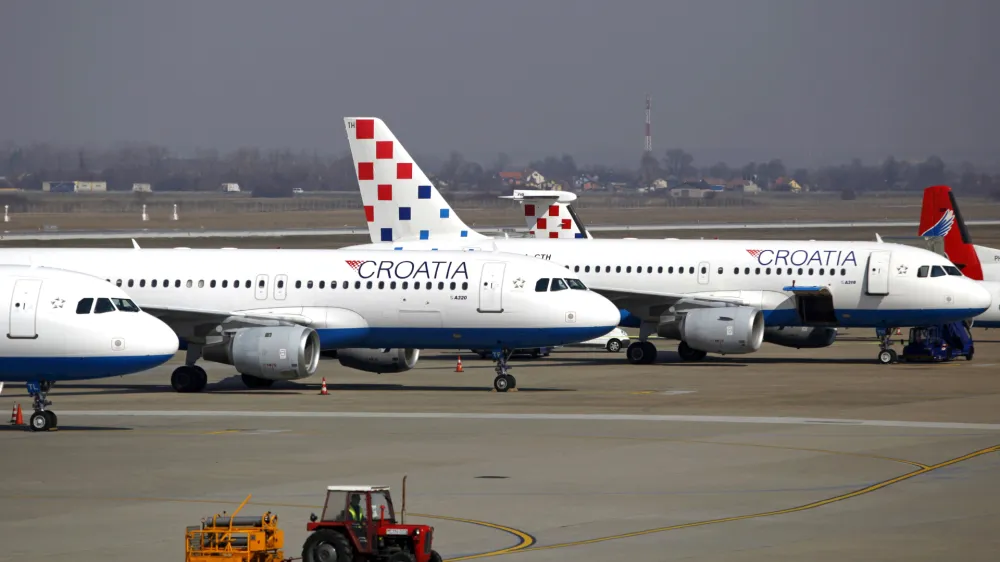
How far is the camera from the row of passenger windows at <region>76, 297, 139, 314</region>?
3341 cm

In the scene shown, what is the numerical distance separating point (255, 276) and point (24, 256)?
262 inches

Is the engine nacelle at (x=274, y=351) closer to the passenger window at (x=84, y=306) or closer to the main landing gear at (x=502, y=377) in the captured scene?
the main landing gear at (x=502, y=377)

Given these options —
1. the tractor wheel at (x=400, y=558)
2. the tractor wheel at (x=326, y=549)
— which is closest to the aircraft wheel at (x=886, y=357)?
the tractor wheel at (x=400, y=558)

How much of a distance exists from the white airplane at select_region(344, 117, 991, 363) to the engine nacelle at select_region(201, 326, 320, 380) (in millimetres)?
11302

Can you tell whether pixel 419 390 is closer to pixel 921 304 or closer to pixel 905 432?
pixel 905 432

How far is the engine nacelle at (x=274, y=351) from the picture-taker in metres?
41.2

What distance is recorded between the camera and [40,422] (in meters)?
33.5

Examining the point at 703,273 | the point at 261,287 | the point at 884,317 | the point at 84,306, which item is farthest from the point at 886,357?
the point at 84,306

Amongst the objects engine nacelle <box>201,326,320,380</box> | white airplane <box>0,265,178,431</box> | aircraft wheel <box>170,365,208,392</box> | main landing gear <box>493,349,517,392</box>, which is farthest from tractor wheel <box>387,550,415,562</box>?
aircraft wheel <box>170,365,208,392</box>

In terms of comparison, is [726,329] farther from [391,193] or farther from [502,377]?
[391,193]

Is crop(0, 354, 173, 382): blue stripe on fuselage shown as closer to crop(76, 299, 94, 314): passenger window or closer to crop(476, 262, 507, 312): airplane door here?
crop(76, 299, 94, 314): passenger window

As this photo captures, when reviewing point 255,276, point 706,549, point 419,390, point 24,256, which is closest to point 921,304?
point 419,390

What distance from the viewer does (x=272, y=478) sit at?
2684 centimetres

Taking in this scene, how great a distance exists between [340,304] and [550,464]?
16612 millimetres
